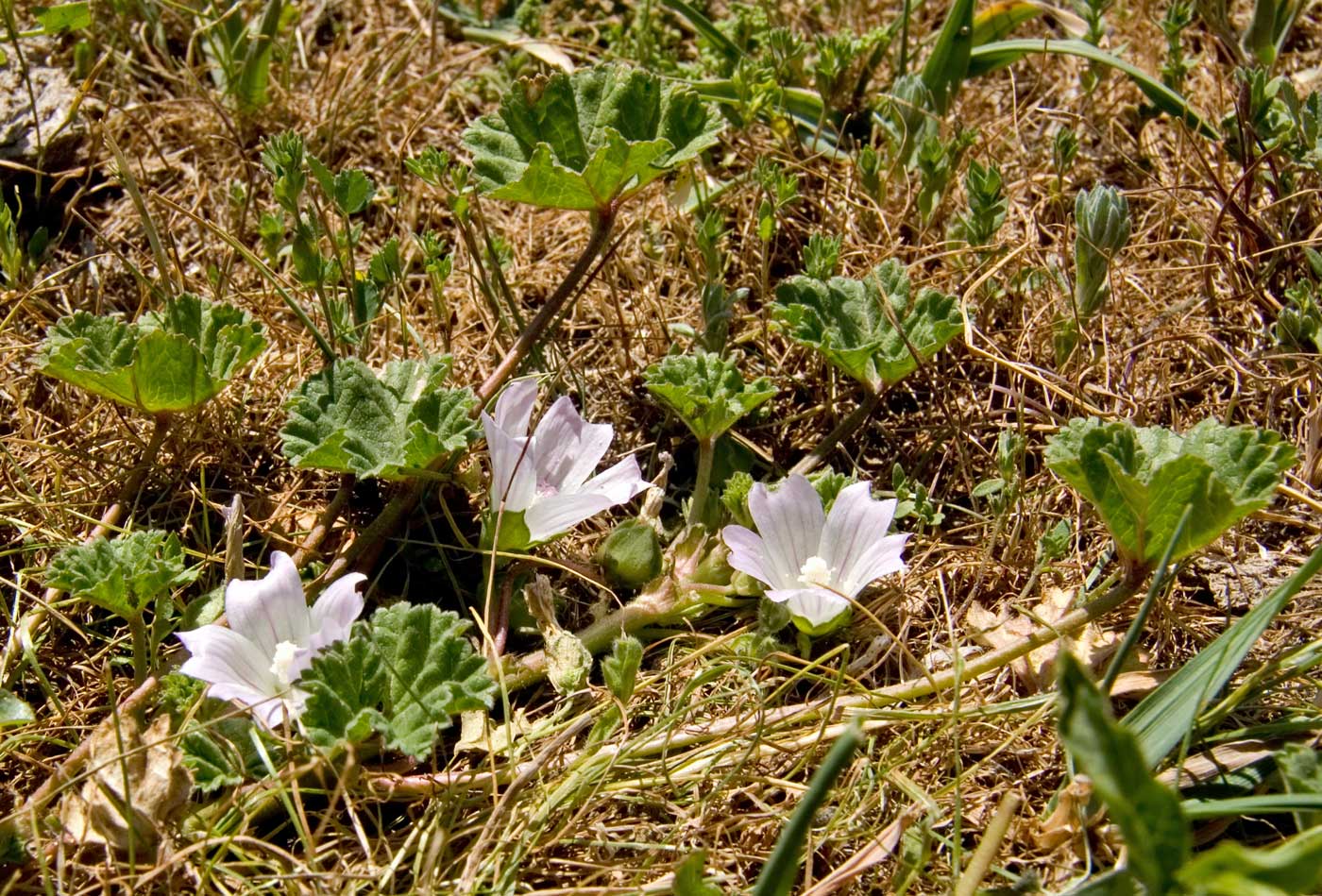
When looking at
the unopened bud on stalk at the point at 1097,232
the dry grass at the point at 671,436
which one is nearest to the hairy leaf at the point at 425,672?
the dry grass at the point at 671,436

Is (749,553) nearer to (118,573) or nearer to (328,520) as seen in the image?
(328,520)

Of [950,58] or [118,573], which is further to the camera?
[950,58]

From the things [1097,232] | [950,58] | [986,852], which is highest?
[950,58]

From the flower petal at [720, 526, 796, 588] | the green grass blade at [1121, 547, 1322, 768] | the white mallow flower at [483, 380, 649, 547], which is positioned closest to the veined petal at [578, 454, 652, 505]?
the white mallow flower at [483, 380, 649, 547]

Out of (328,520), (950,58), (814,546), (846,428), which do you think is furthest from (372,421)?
(950,58)

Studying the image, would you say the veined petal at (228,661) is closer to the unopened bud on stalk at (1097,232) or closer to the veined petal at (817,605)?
the veined petal at (817,605)

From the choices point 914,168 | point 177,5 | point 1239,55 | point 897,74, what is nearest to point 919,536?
point 914,168

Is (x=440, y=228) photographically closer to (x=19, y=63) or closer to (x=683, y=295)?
(x=683, y=295)
